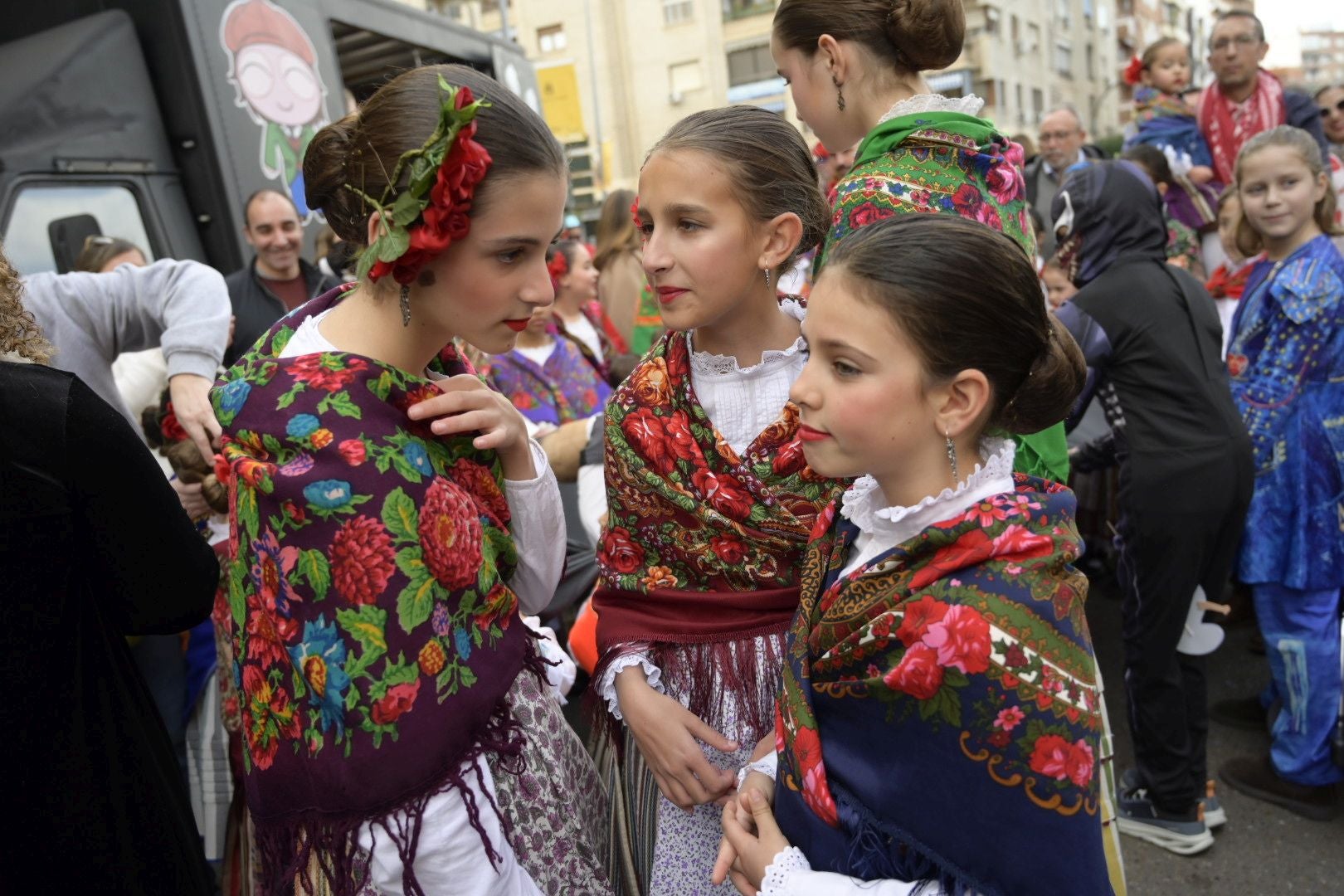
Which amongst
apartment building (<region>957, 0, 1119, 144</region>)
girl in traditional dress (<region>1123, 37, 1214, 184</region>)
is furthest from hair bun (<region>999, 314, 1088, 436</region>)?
apartment building (<region>957, 0, 1119, 144</region>)

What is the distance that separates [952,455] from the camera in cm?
139

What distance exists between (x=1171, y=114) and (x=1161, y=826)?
190 inches

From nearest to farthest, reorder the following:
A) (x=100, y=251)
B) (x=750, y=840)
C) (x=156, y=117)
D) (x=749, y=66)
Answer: (x=750, y=840), (x=100, y=251), (x=156, y=117), (x=749, y=66)

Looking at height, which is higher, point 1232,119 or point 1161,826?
point 1232,119

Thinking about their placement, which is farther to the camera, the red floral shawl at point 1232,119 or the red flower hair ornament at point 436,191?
the red floral shawl at point 1232,119

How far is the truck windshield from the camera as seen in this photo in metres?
3.75

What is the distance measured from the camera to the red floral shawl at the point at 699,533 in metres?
1.73

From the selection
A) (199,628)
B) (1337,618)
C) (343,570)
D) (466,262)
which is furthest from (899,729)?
(1337,618)

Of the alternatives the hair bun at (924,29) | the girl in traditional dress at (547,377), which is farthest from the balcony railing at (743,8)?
the hair bun at (924,29)

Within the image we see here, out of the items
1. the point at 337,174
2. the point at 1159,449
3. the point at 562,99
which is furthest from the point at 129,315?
the point at 562,99

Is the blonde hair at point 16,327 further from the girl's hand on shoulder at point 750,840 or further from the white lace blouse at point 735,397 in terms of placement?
the girl's hand on shoulder at point 750,840

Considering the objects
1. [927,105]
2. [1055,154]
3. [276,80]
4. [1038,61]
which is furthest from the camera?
[1038,61]

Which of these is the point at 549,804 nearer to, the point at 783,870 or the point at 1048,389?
the point at 783,870

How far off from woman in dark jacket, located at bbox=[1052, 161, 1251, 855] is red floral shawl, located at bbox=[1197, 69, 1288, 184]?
10.6 ft
